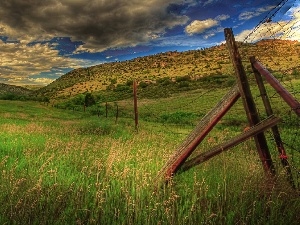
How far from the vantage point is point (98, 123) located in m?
19.1

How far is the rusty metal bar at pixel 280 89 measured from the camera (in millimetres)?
4059

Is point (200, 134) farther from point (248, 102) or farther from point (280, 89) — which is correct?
point (280, 89)

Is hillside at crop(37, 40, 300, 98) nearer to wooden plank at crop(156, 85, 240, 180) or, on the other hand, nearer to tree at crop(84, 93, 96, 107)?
tree at crop(84, 93, 96, 107)

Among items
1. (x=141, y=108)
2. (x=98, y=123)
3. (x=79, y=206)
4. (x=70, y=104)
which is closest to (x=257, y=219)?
(x=79, y=206)

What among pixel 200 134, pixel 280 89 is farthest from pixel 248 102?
pixel 200 134

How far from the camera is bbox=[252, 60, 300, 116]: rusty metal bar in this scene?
4.06 meters

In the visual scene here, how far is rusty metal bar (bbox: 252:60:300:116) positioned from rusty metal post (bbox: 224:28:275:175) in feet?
0.96

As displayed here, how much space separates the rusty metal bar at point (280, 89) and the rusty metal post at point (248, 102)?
0.29 metres

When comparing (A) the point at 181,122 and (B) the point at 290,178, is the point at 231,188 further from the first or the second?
(A) the point at 181,122

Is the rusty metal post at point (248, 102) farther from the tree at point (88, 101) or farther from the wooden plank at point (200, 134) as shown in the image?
the tree at point (88, 101)

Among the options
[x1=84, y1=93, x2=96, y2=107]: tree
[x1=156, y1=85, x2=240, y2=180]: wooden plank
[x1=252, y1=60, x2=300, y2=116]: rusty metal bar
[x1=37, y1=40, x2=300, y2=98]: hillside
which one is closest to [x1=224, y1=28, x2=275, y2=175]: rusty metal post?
[x1=156, y1=85, x2=240, y2=180]: wooden plank

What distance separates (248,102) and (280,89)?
0.57 metres

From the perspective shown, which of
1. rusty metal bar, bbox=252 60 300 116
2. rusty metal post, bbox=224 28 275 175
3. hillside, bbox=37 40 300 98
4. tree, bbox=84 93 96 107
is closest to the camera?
rusty metal bar, bbox=252 60 300 116

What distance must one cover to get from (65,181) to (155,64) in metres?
105
